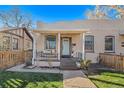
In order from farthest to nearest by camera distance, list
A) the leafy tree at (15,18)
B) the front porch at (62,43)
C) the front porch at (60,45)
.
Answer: the leafy tree at (15,18) < the front porch at (62,43) < the front porch at (60,45)

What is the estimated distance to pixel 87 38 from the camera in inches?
731

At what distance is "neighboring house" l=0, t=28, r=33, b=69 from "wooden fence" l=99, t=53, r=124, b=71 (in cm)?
618

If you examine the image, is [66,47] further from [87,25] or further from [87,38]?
[87,25]

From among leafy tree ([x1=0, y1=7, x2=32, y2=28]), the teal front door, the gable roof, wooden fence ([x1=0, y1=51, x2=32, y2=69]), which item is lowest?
wooden fence ([x1=0, y1=51, x2=32, y2=69])

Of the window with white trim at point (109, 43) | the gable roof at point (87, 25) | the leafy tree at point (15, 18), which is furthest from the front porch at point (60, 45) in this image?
the leafy tree at point (15, 18)

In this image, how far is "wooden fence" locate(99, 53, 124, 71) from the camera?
14.1 meters

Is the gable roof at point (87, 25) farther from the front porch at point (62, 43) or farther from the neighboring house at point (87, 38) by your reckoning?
the front porch at point (62, 43)

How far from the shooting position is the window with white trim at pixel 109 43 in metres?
18.6

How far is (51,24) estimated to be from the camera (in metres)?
18.2

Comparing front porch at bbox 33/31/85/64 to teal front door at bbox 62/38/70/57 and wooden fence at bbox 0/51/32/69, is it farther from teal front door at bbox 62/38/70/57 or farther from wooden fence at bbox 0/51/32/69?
wooden fence at bbox 0/51/32/69

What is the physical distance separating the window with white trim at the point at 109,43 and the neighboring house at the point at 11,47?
6.65 metres

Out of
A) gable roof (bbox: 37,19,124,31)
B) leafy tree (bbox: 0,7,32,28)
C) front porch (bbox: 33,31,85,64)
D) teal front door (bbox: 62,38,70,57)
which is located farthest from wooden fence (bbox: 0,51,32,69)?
leafy tree (bbox: 0,7,32,28)

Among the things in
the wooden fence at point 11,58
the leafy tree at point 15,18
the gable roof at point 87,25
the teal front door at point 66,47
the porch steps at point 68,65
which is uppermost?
the leafy tree at point 15,18
